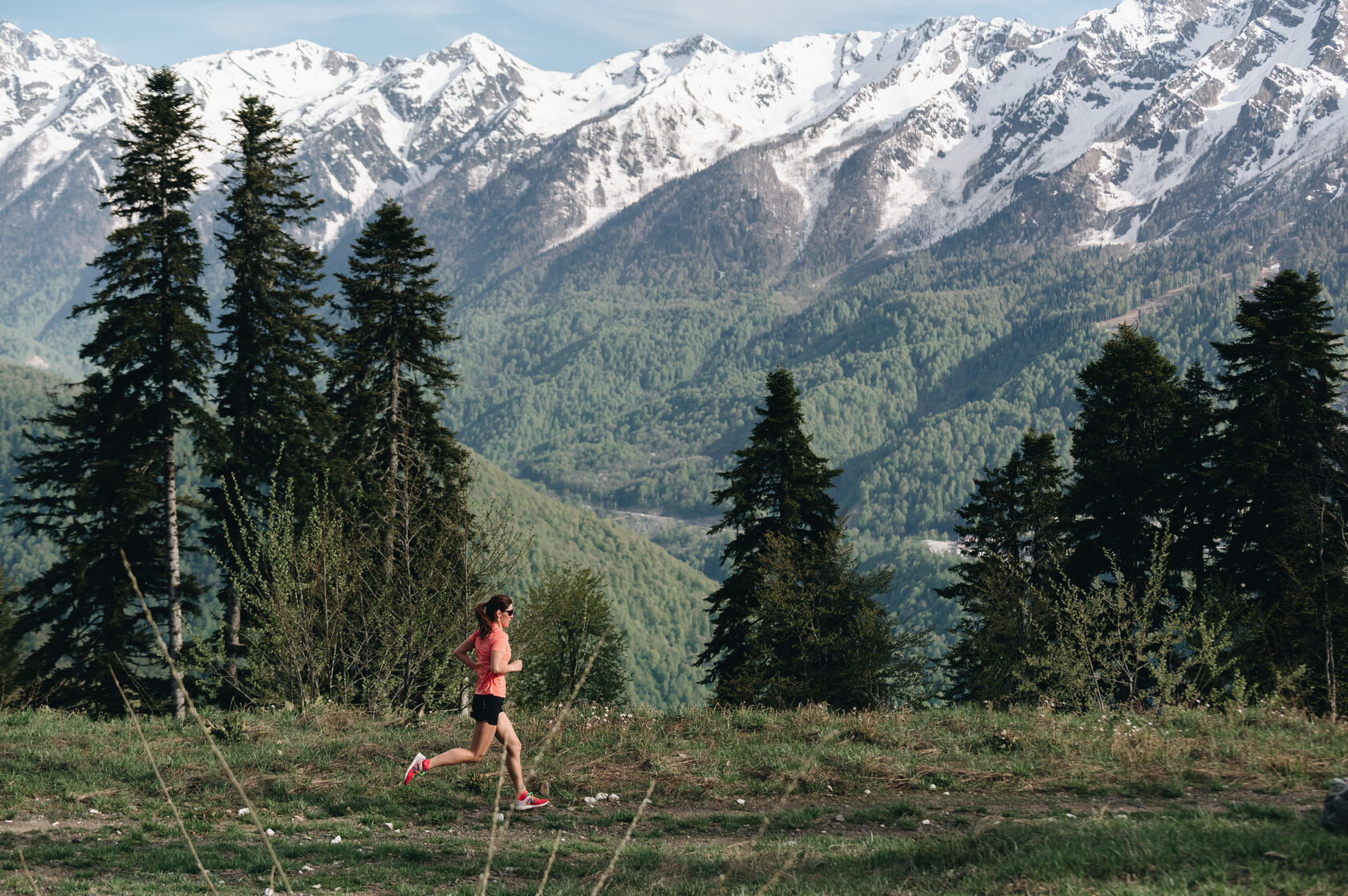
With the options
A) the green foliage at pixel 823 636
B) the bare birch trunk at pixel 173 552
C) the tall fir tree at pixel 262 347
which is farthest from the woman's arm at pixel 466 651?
the green foliage at pixel 823 636

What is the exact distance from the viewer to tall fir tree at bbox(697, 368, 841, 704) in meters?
30.7

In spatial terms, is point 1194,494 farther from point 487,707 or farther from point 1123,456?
point 487,707

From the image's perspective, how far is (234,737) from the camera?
42.7 ft

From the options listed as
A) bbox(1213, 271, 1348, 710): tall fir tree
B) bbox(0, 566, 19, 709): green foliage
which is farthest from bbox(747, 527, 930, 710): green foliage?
bbox(0, 566, 19, 709): green foliage

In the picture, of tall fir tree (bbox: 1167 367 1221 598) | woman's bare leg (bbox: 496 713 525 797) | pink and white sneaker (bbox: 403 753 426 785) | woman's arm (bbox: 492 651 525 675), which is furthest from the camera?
tall fir tree (bbox: 1167 367 1221 598)

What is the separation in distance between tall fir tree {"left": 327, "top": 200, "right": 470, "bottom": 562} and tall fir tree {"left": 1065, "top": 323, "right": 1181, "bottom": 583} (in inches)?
734

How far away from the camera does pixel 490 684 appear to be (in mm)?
10414

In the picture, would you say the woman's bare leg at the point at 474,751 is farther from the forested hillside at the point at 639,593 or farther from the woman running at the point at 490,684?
the forested hillside at the point at 639,593

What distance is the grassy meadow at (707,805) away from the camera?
7582 millimetres

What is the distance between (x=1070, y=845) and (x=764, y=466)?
2395 cm

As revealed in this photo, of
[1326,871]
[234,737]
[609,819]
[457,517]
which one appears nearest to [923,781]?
[609,819]

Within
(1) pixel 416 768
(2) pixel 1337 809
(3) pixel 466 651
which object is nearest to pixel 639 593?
(1) pixel 416 768

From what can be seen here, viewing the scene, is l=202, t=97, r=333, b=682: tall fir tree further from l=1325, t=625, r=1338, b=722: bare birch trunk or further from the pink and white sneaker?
l=1325, t=625, r=1338, b=722: bare birch trunk

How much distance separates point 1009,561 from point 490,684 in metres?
25.2
